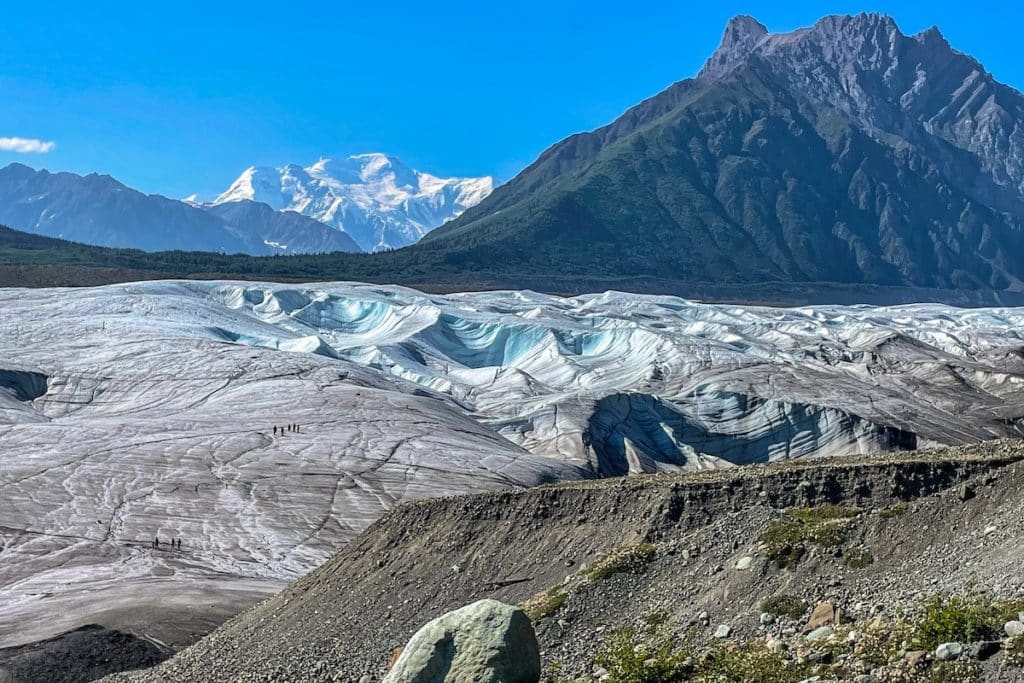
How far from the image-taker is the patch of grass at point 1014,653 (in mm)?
10281

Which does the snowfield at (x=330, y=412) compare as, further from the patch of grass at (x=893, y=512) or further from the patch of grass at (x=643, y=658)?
the patch of grass at (x=893, y=512)

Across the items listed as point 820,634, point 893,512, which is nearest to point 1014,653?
point 820,634

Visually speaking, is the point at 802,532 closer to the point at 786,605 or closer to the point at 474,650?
the point at 786,605

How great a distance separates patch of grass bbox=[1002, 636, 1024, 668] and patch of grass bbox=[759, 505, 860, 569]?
410 cm

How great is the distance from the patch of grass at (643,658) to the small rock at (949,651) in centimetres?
306

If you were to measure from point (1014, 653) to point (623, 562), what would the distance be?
6.91m

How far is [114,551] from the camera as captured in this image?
124 ft

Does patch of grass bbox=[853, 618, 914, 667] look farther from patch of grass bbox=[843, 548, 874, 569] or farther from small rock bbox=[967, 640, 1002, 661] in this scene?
patch of grass bbox=[843, 548, 874, 569]

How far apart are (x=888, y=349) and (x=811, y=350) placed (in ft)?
22.1

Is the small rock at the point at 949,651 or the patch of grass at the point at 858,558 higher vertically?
the patch of grass at the point at 858,558

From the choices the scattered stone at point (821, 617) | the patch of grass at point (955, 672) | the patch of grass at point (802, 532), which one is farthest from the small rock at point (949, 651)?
the patch of grass at point (802, 532)

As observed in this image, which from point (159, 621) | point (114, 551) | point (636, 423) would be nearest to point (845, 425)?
point (636, 423)

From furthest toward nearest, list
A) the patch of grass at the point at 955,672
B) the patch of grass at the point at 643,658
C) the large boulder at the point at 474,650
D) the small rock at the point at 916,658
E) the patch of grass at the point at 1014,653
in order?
the patch of grass at the point at 643,658 < the large boulder at the point at 474,650 < the small rock at the point at 916,658 < the patch of grass at the point at 955,672 < the patch of grass at the point at 1014,653

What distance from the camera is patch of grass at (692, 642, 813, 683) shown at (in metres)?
11.8
